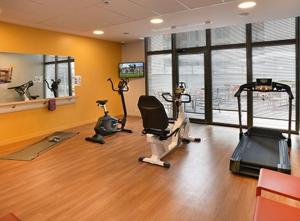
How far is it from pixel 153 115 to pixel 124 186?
1232 millimetres

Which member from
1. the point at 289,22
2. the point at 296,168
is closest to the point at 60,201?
the point at 296,168

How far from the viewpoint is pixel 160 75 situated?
7.71m

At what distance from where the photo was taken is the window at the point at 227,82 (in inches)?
244

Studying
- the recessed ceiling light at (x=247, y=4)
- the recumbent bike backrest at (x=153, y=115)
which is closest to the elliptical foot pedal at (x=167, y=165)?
the recumbent bike backrest at (x=153, y=115)

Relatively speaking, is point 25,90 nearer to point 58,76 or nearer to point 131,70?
point 58,76

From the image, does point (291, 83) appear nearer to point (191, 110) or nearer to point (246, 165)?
point (191, 110)

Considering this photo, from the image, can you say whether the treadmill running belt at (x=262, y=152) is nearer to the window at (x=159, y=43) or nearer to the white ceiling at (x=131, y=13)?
the white ceiling at (x=131, y=13)

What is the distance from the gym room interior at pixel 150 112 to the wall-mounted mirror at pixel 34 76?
0.03m

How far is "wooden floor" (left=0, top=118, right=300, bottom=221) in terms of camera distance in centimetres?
251

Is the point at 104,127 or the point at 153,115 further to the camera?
the point at 104,127

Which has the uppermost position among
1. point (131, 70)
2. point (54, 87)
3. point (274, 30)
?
point (274, 30)

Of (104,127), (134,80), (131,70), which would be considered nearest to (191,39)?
(131,70)

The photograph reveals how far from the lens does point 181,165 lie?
384cm

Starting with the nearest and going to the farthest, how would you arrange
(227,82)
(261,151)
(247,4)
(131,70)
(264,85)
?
(261,151)
(247,4)
(264,85)
(227,82)
(131,70)
